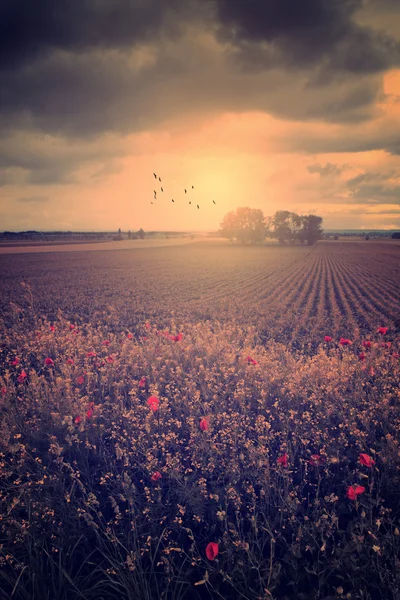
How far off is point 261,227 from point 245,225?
18.9 feet

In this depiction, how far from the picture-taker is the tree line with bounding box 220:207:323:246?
4178 inches

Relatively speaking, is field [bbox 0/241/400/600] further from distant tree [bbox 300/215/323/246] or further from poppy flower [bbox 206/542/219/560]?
distant tree [bbox 300/215/323/246]

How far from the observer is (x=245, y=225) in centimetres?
10775

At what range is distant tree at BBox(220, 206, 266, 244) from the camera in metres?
107

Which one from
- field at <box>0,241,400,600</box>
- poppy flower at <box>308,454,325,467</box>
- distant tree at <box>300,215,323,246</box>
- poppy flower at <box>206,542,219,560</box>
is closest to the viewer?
poppy flower at <box>206,542,219,560</box>

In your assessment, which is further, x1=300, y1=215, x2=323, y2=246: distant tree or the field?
x1=300, y1=215, x2=323, y2=246: distant tree

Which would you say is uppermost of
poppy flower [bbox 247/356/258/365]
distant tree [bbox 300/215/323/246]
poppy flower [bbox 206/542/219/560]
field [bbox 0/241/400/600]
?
distant tree [bbox 300/215/323/246]

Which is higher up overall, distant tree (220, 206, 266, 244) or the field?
distant tree (220, 206, 266, 244)

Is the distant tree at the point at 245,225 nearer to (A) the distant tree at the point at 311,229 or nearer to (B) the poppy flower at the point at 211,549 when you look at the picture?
(A) the distant tree at the point at 311,229

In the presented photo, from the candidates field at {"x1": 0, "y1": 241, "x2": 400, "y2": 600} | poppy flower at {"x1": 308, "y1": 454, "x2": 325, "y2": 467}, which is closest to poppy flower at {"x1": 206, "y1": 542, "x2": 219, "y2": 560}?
field at {"x1": 0, "y1": 241, "x2": 400, "y2": 600}

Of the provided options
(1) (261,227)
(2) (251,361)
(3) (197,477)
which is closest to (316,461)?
(3) (197,477)

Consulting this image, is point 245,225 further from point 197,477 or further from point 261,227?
point 197,477

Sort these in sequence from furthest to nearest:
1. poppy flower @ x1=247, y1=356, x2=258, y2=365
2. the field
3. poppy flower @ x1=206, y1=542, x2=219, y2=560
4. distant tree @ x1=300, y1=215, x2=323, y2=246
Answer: distant tree @ x1=300, y1=215, x2=323, y2=246 → poppy flower @ x1=247, y1=356, x2=258, y2=365 → the field → poppy flower @ x1=206, y1=542, x2=219, y2=560

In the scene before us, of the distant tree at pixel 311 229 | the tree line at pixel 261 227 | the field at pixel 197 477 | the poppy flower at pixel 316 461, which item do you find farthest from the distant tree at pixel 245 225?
the poppy flower at pixel 316 461
